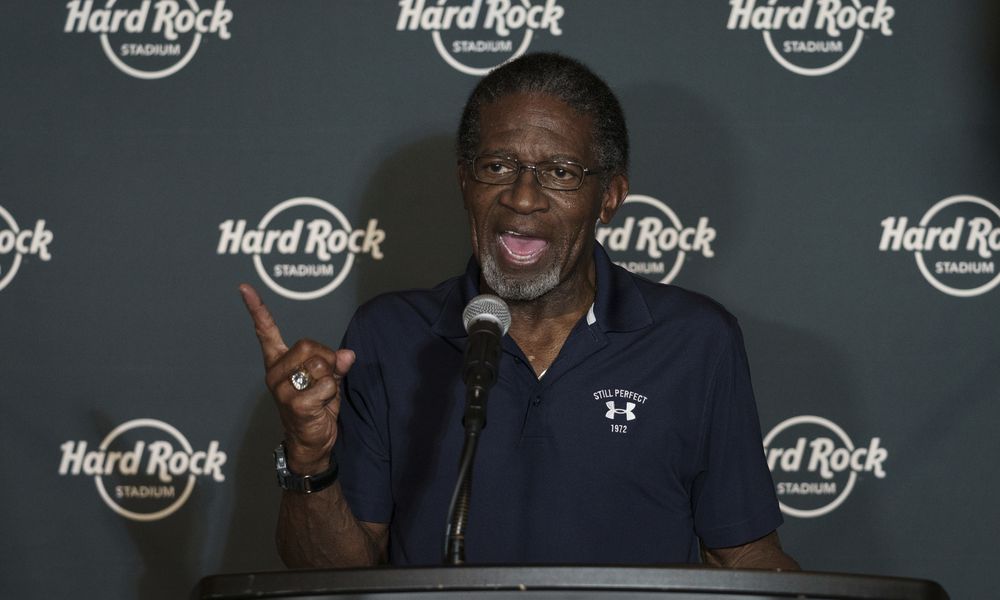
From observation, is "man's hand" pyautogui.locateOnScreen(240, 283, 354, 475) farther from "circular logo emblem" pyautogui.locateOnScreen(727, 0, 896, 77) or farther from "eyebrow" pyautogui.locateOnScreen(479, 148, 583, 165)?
"circular logo emblem" pyautogui.locateOnScreen(727, 0, 896, 77)

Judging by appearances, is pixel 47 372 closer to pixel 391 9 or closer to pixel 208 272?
pixel 208 272

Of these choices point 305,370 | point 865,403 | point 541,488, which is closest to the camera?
point 305,370

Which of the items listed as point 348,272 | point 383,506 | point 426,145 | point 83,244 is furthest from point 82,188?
point 383,506

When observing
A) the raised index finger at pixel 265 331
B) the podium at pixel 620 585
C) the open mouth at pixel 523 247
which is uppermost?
the open mouth at pixel 523 247

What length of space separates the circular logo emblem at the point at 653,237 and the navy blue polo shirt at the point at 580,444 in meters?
0.83

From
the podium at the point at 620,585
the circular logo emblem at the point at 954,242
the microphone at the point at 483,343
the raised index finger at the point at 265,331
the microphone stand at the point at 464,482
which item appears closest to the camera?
the podium at the point at 620,585

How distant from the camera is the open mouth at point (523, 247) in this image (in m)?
1.88

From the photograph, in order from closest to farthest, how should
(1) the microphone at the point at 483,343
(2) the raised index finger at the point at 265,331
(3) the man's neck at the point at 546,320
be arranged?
(1) the microphone at the point at 483,343, (2) the raised index finger at the point at 265,331, (3) the man's neck at the point at 546,320

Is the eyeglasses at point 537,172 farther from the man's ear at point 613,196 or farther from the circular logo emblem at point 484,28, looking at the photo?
the circular logo emblem at point 484,28

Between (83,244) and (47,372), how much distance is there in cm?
36

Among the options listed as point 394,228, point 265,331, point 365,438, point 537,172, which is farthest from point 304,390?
point 394,228

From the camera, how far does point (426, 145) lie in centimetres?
287

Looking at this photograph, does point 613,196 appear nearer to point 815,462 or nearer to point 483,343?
point 483,343

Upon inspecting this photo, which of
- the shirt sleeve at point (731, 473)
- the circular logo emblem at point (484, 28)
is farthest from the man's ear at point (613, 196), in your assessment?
the circular logo emblem at point (484, 28)
